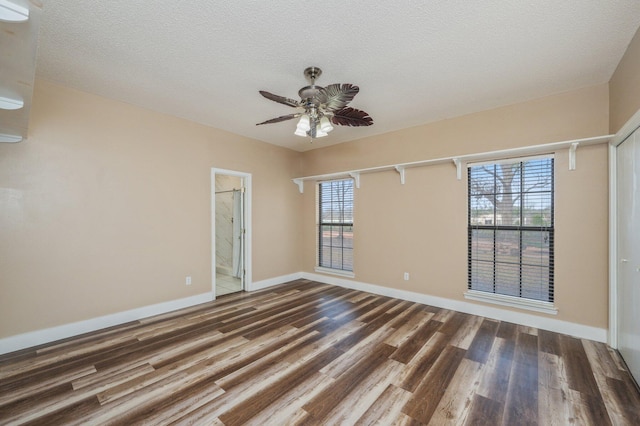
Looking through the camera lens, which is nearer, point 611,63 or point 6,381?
point 6,381

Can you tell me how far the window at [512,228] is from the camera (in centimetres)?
332

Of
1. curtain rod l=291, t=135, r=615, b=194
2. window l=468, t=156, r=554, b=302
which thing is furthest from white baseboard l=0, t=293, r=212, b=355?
window l=468, t=156, r=554, b=302

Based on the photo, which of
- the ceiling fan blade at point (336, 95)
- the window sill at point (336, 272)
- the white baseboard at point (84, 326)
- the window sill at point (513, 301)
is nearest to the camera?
the ceiling fan blade at point (336, 95)

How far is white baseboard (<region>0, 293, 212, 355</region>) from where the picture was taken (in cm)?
275

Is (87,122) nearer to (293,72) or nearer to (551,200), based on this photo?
(293,72)

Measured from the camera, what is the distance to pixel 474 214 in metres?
3.82

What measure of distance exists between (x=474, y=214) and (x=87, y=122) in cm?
515

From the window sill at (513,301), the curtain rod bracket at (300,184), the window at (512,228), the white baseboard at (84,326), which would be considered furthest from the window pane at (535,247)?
the white baseboard at (84,326)

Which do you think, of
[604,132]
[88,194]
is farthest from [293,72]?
[604,132]

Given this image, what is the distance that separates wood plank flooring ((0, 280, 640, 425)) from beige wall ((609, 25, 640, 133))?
7.57ft

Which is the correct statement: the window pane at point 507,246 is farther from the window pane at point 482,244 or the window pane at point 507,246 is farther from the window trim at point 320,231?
the window trim at point 320,231

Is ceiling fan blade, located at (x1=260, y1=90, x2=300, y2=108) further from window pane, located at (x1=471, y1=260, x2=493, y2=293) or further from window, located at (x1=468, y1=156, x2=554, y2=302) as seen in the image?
window pane, located at (x1=471, y1=260, x2=493, y2=293)

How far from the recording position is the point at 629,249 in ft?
7.88

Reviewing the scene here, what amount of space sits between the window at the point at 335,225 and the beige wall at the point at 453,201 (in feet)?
0.68
